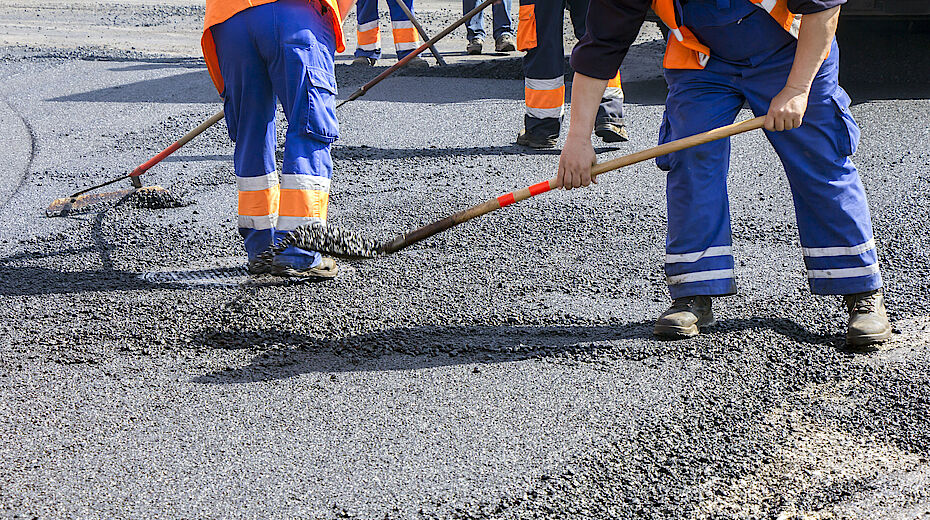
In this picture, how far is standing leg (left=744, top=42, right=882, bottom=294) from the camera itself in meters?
2.51

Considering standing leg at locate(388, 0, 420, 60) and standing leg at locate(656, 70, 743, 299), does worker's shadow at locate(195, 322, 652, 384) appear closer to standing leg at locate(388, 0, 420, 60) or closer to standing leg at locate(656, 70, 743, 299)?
standing leg at locate(656, 70, 743, 299)

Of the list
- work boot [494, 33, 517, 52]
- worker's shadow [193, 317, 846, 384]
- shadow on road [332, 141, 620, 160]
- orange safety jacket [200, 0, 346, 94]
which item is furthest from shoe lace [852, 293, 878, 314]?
work boot [494, 33, 517, 52]

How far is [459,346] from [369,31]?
534 cm

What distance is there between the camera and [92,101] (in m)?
6.29

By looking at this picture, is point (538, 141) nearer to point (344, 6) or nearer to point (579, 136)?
point (344, 6)

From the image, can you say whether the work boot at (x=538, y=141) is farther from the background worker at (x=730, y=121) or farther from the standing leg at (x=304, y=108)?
the background worker at (x=730, y=121)

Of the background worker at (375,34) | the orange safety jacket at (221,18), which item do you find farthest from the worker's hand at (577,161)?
the background worker at (375,34)

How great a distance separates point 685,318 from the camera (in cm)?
271

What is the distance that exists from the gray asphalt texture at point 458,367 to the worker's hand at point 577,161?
1.68 feet

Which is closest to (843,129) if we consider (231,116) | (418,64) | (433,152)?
(231,116)

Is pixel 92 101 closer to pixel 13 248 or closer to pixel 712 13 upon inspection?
pixel 13 248

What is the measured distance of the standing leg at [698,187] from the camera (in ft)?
8.66

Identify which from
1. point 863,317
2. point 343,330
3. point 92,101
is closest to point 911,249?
point 863,317

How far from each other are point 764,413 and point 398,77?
507 cm
